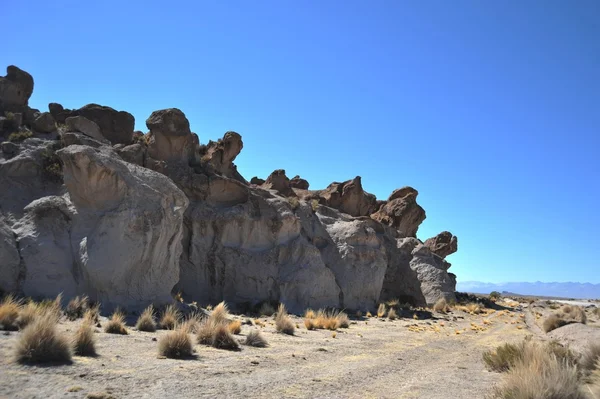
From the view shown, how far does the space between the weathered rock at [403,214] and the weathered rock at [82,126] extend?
3239 cm

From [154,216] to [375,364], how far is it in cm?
1136

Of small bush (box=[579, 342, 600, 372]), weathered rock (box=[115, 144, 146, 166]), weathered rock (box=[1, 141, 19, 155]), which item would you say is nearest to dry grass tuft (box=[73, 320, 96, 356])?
small bush (box=[579, 342, 600, 372])

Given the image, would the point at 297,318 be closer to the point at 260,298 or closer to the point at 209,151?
the point at 260,298

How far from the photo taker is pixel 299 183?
54.0 metres

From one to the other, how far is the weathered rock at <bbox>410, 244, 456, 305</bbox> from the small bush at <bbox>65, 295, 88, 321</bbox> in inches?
1285

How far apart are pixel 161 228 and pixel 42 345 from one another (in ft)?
35.8

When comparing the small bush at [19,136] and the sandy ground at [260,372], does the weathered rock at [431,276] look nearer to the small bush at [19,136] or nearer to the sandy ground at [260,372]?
the sandy ground at [260,372]

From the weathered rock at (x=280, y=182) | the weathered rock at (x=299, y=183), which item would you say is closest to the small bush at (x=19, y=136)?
the weathered rock at (x=280, y=182)

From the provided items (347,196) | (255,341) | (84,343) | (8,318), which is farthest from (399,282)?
(84,343)

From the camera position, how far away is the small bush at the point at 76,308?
49.7 ft

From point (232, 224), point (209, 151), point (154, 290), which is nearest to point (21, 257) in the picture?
point (154, 290)

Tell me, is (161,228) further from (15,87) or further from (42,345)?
(15,87)

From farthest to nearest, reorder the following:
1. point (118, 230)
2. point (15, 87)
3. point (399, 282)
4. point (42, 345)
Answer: point (399, 282) < point (15, 87) < point (118, 230) < point (42, 345)

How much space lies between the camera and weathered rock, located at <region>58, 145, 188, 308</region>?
56.5ft
